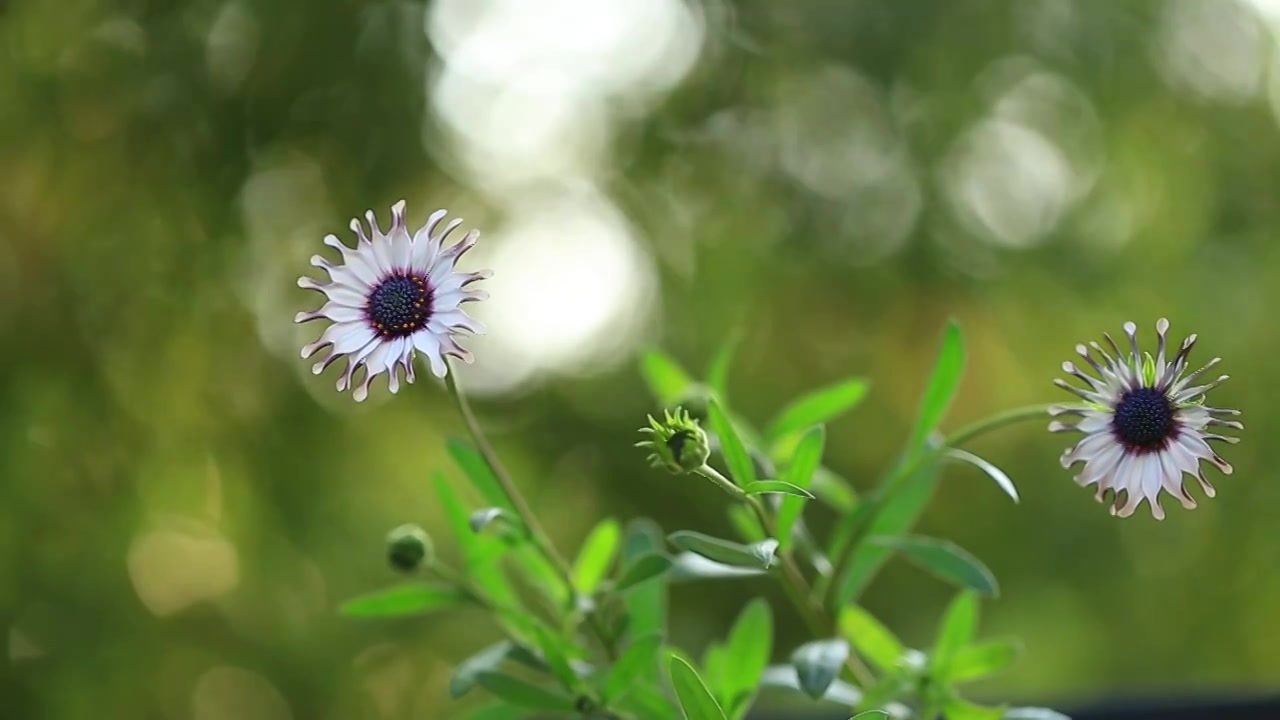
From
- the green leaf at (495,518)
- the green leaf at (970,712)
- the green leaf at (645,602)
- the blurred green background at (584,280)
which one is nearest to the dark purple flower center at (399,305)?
the green leaf at (495,518)

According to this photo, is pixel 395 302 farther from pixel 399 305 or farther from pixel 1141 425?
pixel 1141 425

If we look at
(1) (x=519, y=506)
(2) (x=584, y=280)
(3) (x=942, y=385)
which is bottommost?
(1) (x=519, y=506)

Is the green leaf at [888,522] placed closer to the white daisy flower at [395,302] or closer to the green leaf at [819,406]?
the green leaf at [819,406]

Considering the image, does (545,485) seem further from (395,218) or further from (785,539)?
(395,218)

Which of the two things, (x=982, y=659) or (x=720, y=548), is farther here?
(x=982, y=659)

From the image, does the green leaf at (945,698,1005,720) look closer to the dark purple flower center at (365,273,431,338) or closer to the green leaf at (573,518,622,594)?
the green leaf at (573,518,622,594)

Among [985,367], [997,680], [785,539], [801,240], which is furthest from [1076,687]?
[785,539]

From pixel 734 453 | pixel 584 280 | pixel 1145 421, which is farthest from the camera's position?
pixel 584 280

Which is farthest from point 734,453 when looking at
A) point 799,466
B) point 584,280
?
point 584,280

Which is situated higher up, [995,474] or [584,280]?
[584,280]
